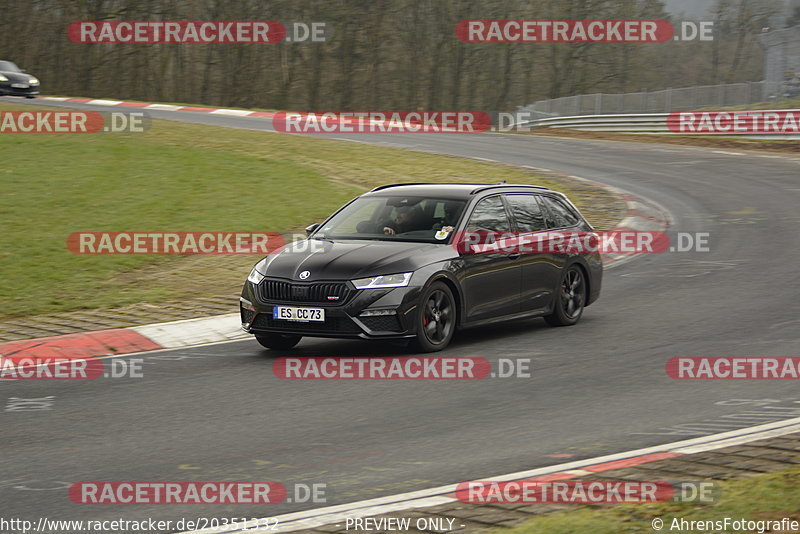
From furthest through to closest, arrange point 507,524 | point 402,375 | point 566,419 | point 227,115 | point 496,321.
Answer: point 227,115 → point 496,321 → point 402,375 → point 566,419 → point 507,524

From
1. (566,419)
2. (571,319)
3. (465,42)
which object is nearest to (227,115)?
(571,319)

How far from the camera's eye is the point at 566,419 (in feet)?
25.7

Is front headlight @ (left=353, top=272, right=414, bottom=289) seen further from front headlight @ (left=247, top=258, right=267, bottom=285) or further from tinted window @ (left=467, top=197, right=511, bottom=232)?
tinted window @ (left=467, top=197, right=511, bottom=232)

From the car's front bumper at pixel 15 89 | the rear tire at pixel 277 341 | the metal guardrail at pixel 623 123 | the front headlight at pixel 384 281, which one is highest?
the car's front bumper at pixel 15 89

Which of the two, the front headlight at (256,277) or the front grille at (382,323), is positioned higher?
the front headlight at (256,277)

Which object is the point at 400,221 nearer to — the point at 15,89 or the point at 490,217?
the point at 490,217

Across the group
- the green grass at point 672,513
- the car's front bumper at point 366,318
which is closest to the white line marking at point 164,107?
the car's front bumper at point 366,318

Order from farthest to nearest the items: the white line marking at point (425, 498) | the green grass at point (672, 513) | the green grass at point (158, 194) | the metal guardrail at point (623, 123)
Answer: the metal guardrail at point (623, 123)
the green grass at point (158, 194)
the white line marking at point (425, 498)
the green grass at point (672, 513)

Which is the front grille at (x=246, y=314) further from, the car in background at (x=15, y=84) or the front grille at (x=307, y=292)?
the car in background at (x=15, y=84)

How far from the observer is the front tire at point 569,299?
39.2 feet

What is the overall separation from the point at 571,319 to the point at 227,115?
2912 centimetres

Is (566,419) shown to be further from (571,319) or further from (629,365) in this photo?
(571,319)

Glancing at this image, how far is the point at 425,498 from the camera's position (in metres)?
5.90

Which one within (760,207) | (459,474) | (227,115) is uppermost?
(227,115)
